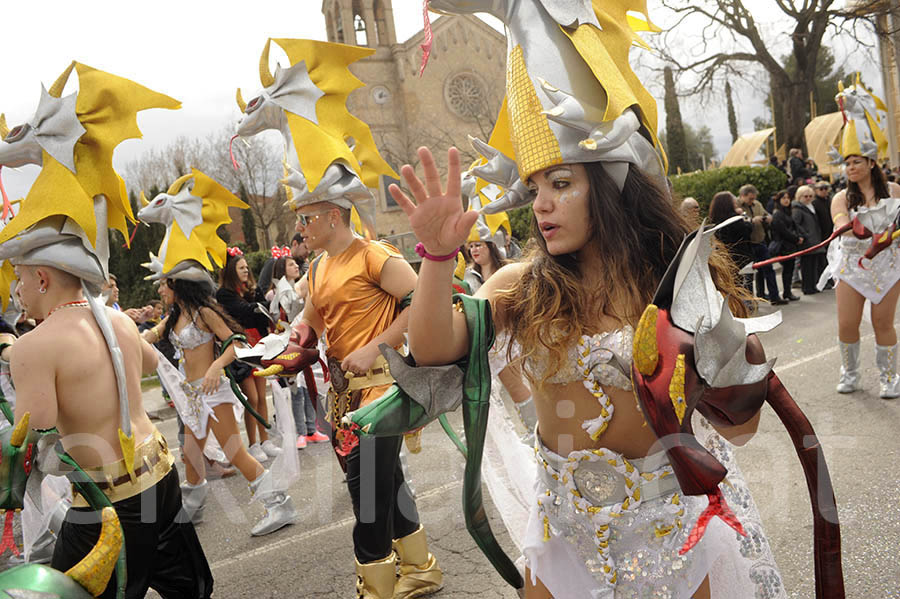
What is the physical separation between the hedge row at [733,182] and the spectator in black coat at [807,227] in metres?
3.59

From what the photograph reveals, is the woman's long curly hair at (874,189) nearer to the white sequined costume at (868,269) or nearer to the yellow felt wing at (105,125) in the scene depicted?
the white sequined costume at (868,269)

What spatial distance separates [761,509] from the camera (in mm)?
4164

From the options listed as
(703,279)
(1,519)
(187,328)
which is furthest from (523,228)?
(703,279)

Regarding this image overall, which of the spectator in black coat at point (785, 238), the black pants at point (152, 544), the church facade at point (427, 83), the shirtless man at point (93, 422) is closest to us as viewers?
the shirtless man at point (93, 422)

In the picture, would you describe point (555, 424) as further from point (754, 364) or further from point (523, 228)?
point (523, 228)

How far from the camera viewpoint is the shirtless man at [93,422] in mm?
2736

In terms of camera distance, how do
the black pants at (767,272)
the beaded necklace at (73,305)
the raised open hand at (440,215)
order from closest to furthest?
the raised open hand at (440,215) → the beaded necklace at (73,305) → the black pants at (767,272)

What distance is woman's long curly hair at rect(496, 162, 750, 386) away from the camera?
186 centimetres

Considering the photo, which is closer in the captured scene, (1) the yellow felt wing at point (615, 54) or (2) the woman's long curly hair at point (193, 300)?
(1) the yellow felt wing at point (615, 54)

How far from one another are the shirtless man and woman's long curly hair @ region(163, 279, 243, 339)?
99.1 inches

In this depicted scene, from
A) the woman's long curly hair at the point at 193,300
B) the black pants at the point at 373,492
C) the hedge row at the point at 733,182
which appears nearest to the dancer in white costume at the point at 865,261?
the black pants at the point at 373,492

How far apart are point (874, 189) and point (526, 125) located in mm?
5015

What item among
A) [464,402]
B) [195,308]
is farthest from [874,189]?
[195,308]

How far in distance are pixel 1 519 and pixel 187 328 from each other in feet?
6.59
